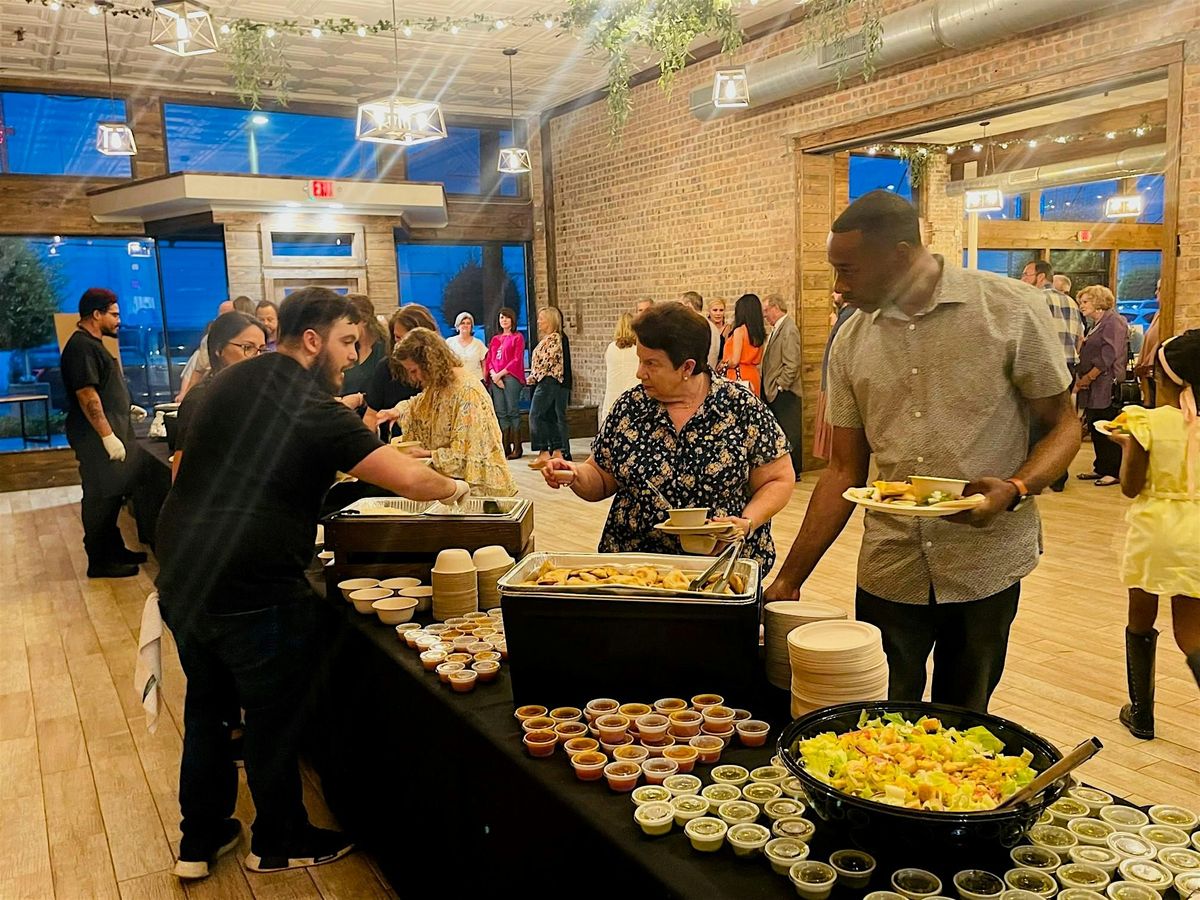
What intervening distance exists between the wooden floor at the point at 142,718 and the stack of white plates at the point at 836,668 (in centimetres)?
158

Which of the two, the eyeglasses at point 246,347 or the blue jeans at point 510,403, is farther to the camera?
the blue jeans at point 510,403

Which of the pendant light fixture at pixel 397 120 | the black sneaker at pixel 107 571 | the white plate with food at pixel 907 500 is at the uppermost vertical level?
the pendant light fixture at pixel 397 120

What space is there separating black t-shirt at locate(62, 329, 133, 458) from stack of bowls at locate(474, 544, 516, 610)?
424cm

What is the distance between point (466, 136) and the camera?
12508mm

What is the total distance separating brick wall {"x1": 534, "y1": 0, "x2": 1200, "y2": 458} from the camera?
579cm

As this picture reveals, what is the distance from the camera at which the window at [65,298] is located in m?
9.83

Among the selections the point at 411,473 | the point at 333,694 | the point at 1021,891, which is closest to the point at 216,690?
the point at 333,694

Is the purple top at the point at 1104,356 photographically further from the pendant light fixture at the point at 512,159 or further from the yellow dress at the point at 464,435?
the yellow dress at the point at 464,435

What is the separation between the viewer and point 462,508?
2.79 m

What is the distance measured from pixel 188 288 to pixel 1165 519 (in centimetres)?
1013

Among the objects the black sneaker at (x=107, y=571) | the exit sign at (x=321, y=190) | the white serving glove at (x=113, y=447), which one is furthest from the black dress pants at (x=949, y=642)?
the exit sign at (x=321, y=190)

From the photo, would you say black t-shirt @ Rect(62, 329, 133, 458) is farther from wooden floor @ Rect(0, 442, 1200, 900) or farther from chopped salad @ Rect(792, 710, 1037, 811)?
chopped salad @ Rect(792, 710, 1037, 811)

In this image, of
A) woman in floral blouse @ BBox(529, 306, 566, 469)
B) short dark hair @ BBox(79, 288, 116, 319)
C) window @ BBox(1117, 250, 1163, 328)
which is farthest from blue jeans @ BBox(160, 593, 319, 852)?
window @ BBox(1117, 250, 1163, 328)

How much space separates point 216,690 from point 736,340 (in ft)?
20.3
